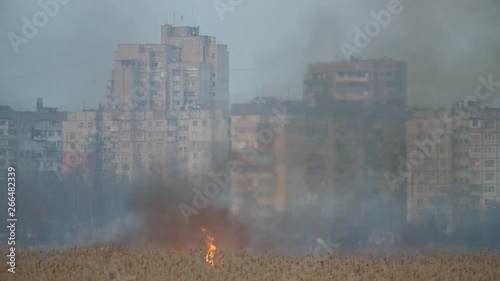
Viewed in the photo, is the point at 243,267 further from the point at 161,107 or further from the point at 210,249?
the point at 161,107

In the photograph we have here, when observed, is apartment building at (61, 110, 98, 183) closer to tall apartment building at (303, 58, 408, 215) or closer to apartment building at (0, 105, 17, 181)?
apartment building at (0, 105, 17, 181)

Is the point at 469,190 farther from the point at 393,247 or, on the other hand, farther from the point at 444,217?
the point at 393,247

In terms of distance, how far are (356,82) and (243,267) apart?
1347cm

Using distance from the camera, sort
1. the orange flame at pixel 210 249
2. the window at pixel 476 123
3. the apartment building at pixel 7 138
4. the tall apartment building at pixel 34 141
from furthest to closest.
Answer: the tall apartment building at pixel 34 141, the apartment building at pixel 7 138, the window at pixel 476 123, the orange flame at pixel 210 249

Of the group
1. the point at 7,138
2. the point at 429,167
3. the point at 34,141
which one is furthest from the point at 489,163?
the point at 7,138

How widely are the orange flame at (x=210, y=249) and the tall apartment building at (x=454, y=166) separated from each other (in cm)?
865

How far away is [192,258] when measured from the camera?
32344 millimetres

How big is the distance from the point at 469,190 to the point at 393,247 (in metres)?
7.04

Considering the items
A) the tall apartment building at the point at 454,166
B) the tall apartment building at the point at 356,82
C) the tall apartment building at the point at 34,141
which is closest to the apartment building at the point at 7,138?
the tall apartment building at the point at 34,141

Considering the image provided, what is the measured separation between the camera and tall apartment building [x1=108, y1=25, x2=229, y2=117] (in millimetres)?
49469

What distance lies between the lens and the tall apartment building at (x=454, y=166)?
43.4 metres

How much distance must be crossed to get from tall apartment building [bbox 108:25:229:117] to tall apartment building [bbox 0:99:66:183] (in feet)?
10.8

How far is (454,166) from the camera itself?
45.7 meters

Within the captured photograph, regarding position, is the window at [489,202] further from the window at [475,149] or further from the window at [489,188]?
the window at [475,149]
